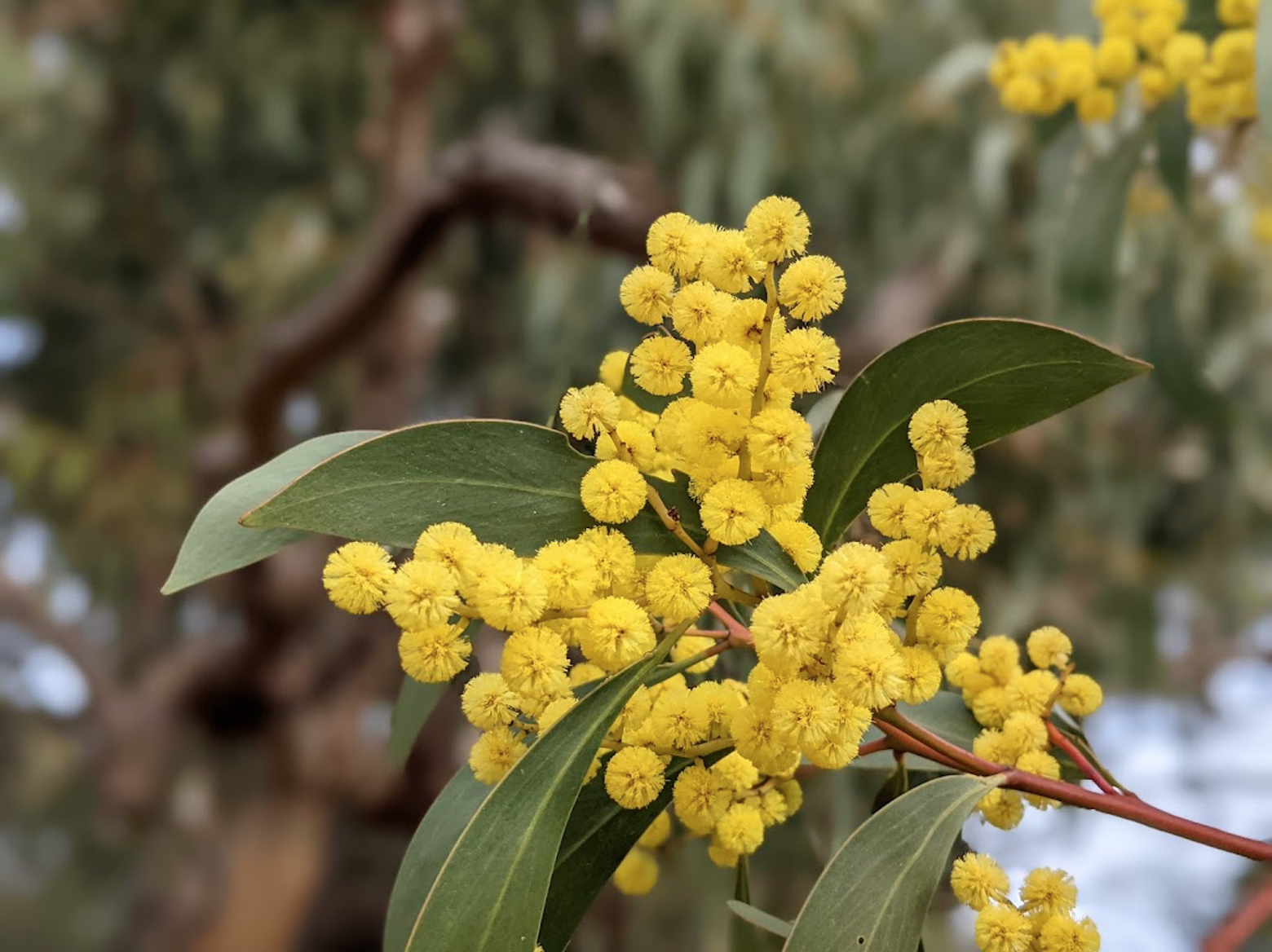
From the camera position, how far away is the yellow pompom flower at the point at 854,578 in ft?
1.11

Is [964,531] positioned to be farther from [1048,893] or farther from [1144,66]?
[1144,66]

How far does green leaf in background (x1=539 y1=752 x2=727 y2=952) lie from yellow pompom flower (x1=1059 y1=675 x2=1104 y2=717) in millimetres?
166

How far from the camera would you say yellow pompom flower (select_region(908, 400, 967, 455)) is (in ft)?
1.30

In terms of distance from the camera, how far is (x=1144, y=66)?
76 centimetres

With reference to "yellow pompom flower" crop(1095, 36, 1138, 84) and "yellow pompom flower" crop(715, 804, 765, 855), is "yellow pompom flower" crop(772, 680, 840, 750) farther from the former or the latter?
"yellow pompom flower" crop(1095, 36, 1138, 84)

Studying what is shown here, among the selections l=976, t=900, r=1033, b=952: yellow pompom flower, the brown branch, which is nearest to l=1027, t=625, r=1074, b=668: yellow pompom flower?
l=976, t=900, r=1033, b=952: yellow pompom flower

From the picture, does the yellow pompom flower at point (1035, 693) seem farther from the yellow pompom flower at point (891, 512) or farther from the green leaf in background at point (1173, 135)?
the green leaf in background at point (1173, 135)

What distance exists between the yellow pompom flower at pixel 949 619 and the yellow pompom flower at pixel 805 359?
0.26ft

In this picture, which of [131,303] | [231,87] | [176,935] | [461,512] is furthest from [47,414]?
[461,512]

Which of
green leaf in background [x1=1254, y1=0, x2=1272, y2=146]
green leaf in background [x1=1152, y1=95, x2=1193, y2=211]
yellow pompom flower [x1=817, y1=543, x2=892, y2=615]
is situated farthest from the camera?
green leaf in background [x1=1152, y1=95, x2=1193, y2=211]

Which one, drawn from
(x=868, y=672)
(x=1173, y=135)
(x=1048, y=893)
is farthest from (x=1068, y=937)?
(x=1173, y=135)

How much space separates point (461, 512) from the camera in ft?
1.27

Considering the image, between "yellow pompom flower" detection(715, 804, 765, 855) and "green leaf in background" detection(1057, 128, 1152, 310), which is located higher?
"green leaf in background" detection(1057, 128, 1152, 310)

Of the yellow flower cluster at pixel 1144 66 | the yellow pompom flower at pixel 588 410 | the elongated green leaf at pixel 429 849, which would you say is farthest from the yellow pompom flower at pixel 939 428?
the yellow flower cluster at pixel 1144 66
